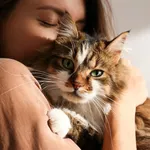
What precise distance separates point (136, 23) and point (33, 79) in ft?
3.78

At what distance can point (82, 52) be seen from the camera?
107cm

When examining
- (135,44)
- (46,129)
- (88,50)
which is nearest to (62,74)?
(88,50)

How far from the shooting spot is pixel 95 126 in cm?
108

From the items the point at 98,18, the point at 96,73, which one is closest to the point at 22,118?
the point at 96,73

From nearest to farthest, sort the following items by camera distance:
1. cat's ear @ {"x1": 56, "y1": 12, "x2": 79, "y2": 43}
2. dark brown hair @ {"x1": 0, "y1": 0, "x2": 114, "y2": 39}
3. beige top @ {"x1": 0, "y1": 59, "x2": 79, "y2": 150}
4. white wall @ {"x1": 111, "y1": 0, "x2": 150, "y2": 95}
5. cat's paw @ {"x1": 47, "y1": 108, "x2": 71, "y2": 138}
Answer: beige top @ {"x1": 0, "y1": 59, "x2": 79, "y2": 150}
cat's paw @ {"x1": 47, "y1": 108, "x2": 71, "y2": 138}
cat's ear @ {"x1": 56, "y1": 12, "x2": 79, "y2": 43}
dark brown hair @ {"x1": 0, "y1": 0, "x2": 114, "y2": 39}
white wall @ {"x1": 111, "y1": 0, "x2": 150, "y2": 95}

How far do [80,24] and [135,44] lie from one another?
663 millimetres

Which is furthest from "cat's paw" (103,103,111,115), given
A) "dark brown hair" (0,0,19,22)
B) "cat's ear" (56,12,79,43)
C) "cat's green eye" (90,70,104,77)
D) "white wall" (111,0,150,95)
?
"white wall" (111,0,150,95)

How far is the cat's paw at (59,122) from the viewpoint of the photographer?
873 millimetres

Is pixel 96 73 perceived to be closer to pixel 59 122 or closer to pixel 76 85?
pixel 76 85

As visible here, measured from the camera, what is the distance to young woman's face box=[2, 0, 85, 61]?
3.77 ft

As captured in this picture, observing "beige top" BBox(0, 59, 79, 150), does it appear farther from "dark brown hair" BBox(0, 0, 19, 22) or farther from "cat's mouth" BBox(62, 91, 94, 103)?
"dark brown hair" BBox(0, 0, 19, 22)

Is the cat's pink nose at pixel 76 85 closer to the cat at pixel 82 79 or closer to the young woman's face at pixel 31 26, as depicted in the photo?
the cat at pixel 82 79

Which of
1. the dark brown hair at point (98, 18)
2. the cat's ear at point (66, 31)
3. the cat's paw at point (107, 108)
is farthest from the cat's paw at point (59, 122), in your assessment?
the dark brown hair at point (98, 18)

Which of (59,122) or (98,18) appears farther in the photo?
(98,18)
